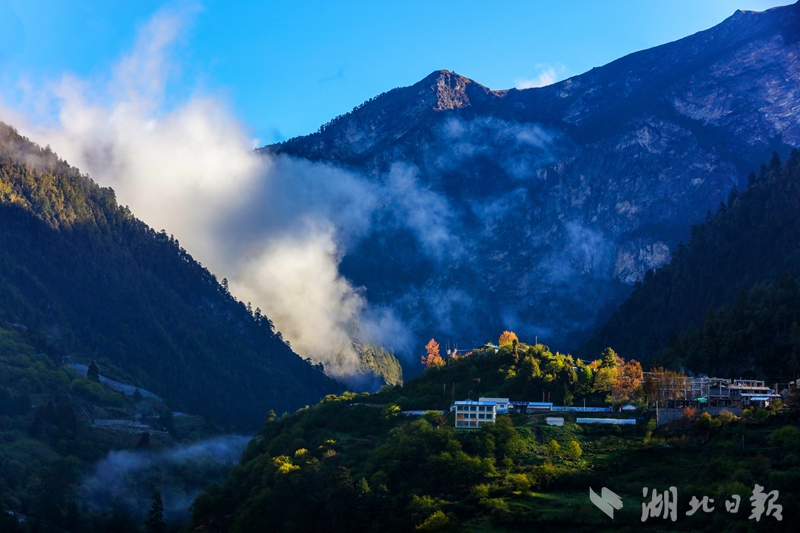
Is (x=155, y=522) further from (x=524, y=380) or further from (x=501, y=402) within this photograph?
(x=524, y=380)

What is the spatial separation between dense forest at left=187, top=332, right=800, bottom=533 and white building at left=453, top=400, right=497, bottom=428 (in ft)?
6.30

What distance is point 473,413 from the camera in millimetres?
142375

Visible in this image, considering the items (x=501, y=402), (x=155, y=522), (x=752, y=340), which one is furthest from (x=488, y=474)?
(x=752, y=340)

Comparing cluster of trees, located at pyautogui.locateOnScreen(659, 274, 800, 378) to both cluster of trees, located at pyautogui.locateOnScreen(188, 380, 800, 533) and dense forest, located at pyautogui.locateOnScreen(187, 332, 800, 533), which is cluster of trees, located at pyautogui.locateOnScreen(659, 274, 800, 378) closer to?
dense forest, located at pyautogui.locateOnScreen(187, 332, 800, 533)

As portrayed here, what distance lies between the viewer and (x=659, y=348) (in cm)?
19725

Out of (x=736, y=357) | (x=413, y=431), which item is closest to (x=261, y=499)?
(x=413, y=431)

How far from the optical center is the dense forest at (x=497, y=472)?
105938 mm

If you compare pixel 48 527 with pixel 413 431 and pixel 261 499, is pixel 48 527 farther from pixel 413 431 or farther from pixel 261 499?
pixel 413 431

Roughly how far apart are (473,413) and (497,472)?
21.9 m

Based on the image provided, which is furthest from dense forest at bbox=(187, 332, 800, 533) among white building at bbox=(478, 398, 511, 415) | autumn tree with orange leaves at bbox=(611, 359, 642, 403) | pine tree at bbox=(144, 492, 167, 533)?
pine tree at bbox=(144, 492, 167, 533)

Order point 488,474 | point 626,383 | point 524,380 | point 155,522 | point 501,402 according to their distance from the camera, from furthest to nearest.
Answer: point 524,380, point 155,522, point 626,383, point 501,402, point 488,474

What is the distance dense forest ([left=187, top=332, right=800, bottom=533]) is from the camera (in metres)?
106

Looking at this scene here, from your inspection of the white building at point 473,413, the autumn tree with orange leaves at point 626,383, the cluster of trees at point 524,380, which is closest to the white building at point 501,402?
the white building at point 473,413

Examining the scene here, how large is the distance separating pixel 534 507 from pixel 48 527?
7339 centimetres
